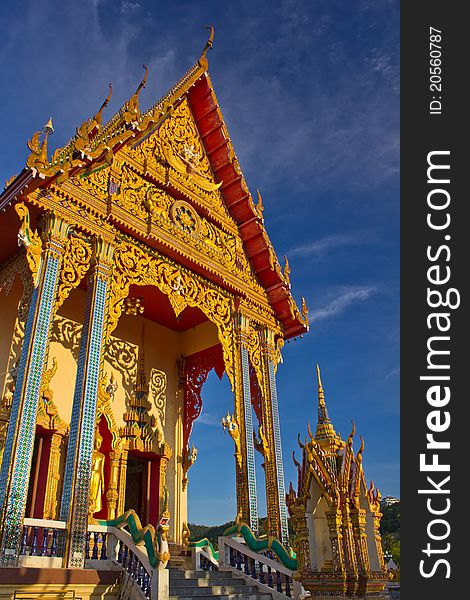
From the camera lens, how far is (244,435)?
969cm

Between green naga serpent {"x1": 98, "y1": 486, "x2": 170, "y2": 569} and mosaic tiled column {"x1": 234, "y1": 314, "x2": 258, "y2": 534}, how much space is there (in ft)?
9.25

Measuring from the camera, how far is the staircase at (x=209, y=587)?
21.7 feet

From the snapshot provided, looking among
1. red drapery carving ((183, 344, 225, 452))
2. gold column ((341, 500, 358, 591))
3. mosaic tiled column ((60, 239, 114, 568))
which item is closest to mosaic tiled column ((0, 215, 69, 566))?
mosaic tiled column ((60, 239, 114, 568))

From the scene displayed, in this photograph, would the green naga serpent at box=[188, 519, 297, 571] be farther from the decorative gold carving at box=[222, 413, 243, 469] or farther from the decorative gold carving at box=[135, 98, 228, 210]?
the decorative gold carving at box=[135, 98, 228, 210]

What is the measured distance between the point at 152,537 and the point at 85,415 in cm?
178

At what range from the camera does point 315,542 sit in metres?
4.93

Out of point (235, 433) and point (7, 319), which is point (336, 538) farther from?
point (7, 319)

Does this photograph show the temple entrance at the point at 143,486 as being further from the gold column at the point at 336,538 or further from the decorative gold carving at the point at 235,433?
the gold column at the point at 336,538

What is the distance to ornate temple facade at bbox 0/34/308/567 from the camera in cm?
711

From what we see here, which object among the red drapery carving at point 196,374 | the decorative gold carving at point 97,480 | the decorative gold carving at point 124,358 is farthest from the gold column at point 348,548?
the red drapery carving at point 196,374

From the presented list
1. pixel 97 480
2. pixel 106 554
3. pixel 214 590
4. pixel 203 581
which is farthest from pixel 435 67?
pixel 97 480

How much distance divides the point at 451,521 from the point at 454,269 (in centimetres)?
165

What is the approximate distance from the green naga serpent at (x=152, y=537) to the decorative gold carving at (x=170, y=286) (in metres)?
2.66

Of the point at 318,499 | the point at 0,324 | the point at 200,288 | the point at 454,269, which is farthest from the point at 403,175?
the point at 0,324
